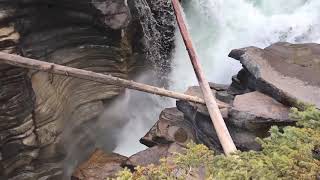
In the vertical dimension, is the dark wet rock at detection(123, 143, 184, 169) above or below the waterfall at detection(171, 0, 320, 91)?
below

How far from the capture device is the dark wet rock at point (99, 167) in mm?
9656

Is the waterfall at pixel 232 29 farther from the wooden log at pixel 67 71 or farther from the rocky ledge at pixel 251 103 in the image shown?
the wooden log at pixel 67 71

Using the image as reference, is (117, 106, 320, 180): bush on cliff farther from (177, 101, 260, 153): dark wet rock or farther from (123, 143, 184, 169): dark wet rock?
(123, 143, 184, 169): dark wet rock

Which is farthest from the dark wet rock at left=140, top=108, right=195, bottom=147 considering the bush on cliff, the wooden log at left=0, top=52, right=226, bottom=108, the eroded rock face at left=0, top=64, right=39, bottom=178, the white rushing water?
the bush on cliff

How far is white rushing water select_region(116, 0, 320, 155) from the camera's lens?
12.3 meters

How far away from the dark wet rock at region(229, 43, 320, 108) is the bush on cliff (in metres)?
3.57

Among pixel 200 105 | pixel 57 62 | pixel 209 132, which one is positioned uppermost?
pixel 57 62

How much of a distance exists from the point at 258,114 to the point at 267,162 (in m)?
4.05

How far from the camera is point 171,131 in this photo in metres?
9.88

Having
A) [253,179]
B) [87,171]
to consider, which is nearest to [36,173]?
[87,171]

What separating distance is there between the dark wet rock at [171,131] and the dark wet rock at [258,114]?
4.91ft

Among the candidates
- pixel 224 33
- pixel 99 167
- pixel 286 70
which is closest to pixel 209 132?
pixel 286 70

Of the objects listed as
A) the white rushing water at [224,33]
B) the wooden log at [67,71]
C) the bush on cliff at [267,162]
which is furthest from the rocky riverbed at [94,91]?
the bush on cliff at [267,162]

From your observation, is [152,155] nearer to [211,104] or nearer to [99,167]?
[99,167]
